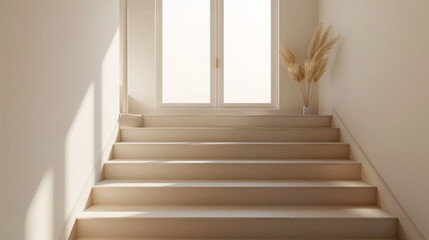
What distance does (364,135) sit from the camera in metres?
3.77

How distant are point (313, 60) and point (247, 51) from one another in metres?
1.24

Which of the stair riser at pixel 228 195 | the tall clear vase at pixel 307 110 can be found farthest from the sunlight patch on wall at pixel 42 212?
the tall clear vase at pixel 307 110

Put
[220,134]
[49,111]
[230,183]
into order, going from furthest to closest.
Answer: [220,134]
[230,183]
[49,111]

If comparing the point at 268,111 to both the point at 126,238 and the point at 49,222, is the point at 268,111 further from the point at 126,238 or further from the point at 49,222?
the point at 49,222

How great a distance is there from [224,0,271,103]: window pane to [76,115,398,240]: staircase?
1.39m

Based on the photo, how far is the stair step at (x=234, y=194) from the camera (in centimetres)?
328

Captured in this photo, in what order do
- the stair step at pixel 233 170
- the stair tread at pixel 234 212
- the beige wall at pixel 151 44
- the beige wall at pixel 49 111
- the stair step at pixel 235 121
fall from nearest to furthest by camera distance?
the beige wall at pixel 49 111, the stair tread at pixel 234 212, the stair step at pixel 233 170, the stair step at pixel 235 121, the beige wall at pixel 151 44

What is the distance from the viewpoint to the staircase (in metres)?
2.90

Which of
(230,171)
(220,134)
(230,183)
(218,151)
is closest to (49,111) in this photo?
(230,183)

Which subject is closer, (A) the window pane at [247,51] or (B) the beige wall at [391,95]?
(B) the beige wall at [391,95]

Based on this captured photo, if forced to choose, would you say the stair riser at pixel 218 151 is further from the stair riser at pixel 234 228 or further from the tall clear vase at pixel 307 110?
the tall clear vase at pixel 307 110

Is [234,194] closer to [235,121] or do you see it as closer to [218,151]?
[218,151]

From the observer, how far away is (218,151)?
400cm

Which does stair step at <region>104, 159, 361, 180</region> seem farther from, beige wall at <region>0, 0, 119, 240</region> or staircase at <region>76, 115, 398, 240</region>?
beige wall at <region>0, 0, 119, 240</region>
